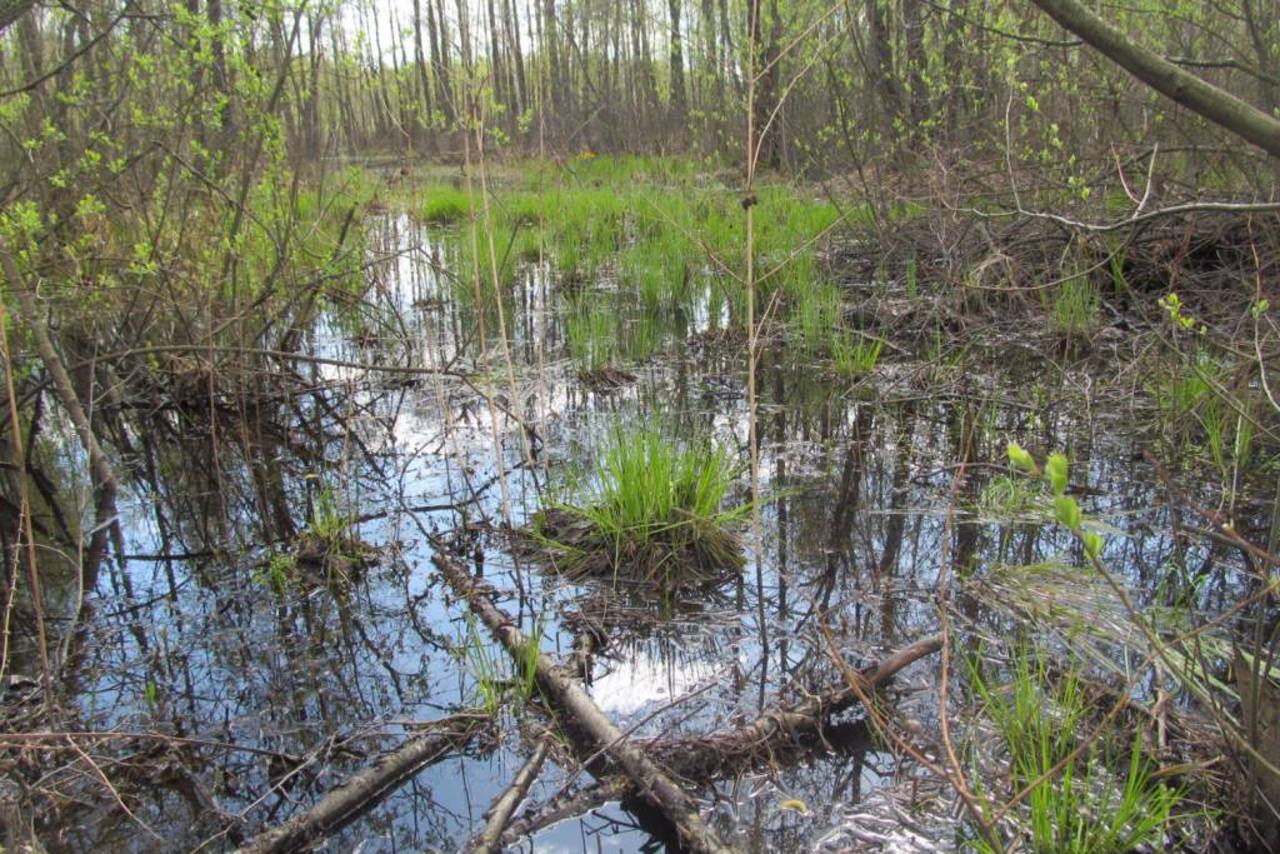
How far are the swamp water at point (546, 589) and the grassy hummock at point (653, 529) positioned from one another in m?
0.09

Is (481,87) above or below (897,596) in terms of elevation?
above

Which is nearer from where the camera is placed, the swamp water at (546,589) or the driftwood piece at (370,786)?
the driftwood piece at (370,786)

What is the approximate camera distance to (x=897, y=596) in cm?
294

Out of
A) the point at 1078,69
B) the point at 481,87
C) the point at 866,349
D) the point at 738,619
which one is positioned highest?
the point at 1078,69

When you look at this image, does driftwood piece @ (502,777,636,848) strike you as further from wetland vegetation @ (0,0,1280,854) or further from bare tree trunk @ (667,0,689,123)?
bare tree trunk @ (667,0,689,123)

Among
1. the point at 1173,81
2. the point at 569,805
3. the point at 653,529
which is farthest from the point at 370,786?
the point at 1173,81

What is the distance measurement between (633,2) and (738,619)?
267 inches

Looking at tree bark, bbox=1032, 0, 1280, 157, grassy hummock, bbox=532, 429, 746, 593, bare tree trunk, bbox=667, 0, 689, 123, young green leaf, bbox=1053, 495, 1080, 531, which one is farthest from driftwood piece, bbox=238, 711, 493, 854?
bare tree trunk, bbox=667, 0, 689, 123

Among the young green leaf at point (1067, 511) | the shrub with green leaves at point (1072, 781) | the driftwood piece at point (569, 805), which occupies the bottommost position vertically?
the driftwood piece at point (569, 805)

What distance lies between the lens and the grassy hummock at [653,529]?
10.4 feet

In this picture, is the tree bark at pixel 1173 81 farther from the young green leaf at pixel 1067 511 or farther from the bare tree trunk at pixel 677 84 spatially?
the bare tree trunk at pixel 677 84

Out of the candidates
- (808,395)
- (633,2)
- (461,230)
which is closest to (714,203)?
(633,2)

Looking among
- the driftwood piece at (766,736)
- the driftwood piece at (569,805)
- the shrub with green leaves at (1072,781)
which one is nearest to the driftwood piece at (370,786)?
the driftwood piece at (569,805)

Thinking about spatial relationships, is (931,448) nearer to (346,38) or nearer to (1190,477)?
(1190,477)
